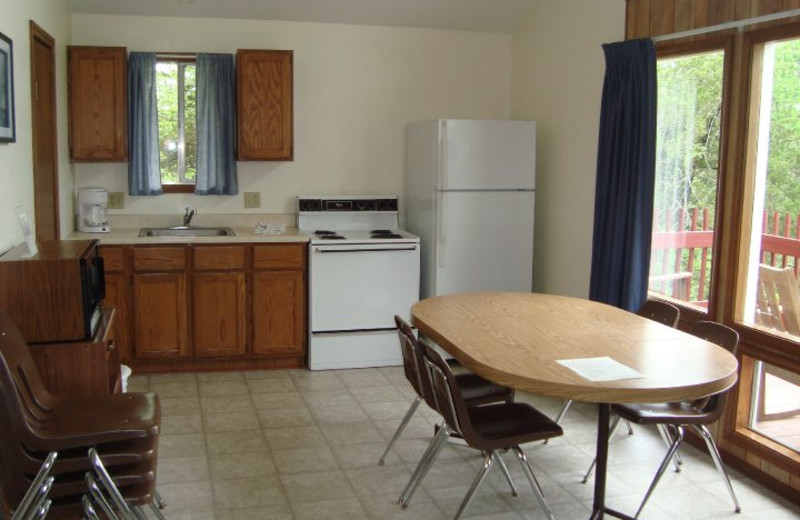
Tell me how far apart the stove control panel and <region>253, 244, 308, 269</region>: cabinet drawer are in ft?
1.59

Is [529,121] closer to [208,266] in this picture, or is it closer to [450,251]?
[450,251]

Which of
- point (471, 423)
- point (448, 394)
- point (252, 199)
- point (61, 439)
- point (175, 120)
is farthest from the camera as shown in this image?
point (252, 199)

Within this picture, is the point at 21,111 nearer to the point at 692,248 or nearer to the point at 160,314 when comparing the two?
the point at 160,314

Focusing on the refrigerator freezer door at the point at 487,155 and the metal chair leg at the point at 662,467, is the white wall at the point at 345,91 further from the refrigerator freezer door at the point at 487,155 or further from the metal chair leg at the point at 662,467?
the metal chair leg at the point at 662,467

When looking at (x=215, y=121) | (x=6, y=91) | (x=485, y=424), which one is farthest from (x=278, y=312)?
(x=485, y=424)

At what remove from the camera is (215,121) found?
17.1ft

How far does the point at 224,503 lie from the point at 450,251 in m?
2.41

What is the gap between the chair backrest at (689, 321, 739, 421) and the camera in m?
3.04

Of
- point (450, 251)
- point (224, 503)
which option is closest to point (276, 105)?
point (450, 251)

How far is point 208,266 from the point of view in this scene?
Result: 490cm

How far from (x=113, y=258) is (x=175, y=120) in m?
1.12

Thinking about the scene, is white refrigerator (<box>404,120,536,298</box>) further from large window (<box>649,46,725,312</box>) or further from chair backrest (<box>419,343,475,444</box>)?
chair backrest (<box>419,343,475,444</box>)

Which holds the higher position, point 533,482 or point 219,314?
point 219,314

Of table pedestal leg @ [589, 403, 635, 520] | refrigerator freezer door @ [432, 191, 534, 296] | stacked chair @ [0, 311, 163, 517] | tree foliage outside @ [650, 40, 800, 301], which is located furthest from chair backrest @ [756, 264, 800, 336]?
stacked chair @ [0, 311, 163, 517]
